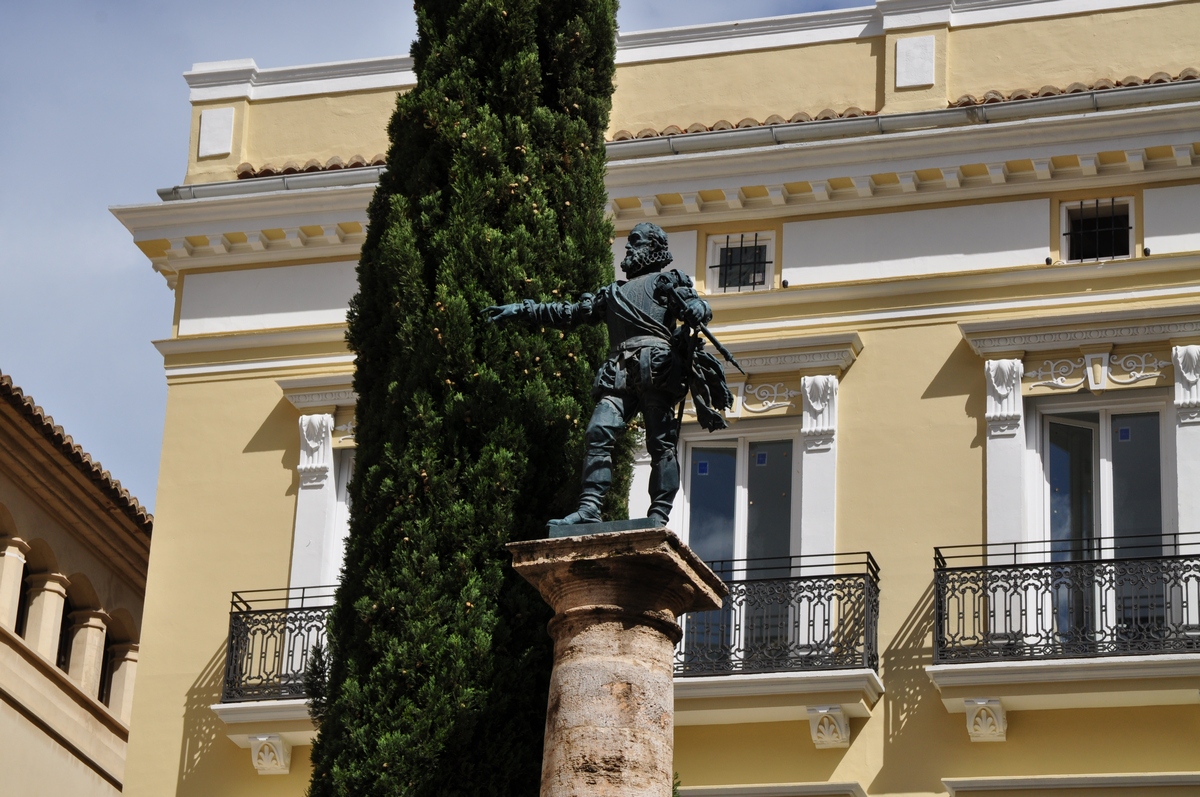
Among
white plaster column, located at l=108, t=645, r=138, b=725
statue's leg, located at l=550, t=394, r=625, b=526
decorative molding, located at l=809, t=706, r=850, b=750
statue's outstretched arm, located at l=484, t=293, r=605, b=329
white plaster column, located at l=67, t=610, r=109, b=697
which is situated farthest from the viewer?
white plaster column, located at l=108, t=645, r=138, b=725

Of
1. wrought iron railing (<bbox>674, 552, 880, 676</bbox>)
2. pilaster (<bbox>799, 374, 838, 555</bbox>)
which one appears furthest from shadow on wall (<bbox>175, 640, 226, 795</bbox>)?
pilaster (<bbox>799, 374, 838, 555</bbox>)

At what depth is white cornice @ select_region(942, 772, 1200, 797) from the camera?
16094mm

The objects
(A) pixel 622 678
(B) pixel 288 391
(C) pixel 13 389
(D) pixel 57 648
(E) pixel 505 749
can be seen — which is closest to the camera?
(A) pixel 622 678

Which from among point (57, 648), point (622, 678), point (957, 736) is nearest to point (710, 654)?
point (957, 736)

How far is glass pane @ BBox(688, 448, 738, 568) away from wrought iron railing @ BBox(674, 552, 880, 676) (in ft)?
2.19

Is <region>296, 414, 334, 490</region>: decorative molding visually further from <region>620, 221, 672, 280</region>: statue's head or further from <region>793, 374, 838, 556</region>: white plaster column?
<region>620, 221, 672, 280</region>: statue's head

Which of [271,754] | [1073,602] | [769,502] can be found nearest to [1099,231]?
[1073,602]

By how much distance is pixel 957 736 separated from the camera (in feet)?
55.0

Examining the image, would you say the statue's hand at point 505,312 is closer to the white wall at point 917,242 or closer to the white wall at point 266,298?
the white wall at point 917,242

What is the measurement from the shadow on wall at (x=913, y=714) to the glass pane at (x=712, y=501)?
1.64 meters

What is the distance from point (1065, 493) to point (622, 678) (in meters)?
7.79

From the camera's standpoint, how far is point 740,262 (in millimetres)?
18828

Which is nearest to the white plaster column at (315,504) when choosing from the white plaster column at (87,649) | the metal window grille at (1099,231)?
the metal window grille at (1099,231)

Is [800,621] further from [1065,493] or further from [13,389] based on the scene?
[13,389]
